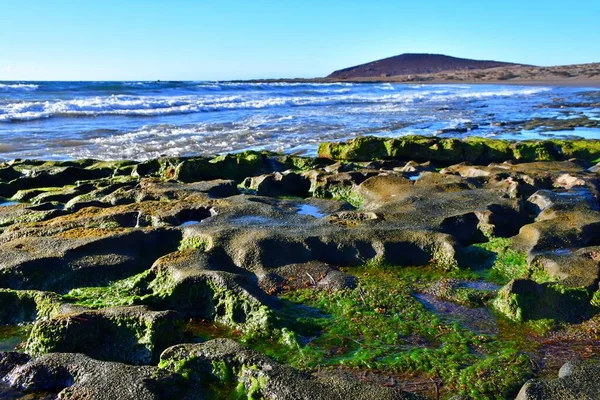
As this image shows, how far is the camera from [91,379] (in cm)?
362

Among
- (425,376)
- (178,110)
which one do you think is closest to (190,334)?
(425,376)

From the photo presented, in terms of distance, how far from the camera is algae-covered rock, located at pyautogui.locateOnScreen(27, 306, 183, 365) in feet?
13.7

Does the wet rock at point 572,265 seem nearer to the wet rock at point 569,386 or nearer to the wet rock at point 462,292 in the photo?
the wet rock at point 462,292

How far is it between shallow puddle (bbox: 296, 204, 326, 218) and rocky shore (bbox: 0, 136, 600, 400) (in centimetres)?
8

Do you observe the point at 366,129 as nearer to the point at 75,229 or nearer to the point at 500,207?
the point at 500,207

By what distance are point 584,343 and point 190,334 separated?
325 centimetres

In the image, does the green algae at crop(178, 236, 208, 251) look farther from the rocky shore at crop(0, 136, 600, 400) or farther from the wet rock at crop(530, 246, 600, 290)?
the wet rock at crop(530, 246, 600, 290)

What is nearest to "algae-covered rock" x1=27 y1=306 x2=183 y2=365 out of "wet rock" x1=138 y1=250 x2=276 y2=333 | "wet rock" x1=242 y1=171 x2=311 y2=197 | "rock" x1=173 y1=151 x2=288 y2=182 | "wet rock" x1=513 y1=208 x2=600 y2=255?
"wet rock" x1=138 y1=250 x2=276 y2=333

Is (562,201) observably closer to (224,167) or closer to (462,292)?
(462,292)

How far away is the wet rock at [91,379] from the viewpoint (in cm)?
348

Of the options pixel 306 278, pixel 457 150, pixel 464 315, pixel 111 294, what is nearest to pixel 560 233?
pixel 464 315

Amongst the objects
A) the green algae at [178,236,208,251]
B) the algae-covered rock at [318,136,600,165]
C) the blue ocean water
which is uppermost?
the green algae at [178,236,208,251]

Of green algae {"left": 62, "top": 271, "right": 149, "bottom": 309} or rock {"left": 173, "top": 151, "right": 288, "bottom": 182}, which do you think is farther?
rock {"left": 173, "top": 151, "right": 288, "bottom": 182}

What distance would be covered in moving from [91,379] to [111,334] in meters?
0.73
